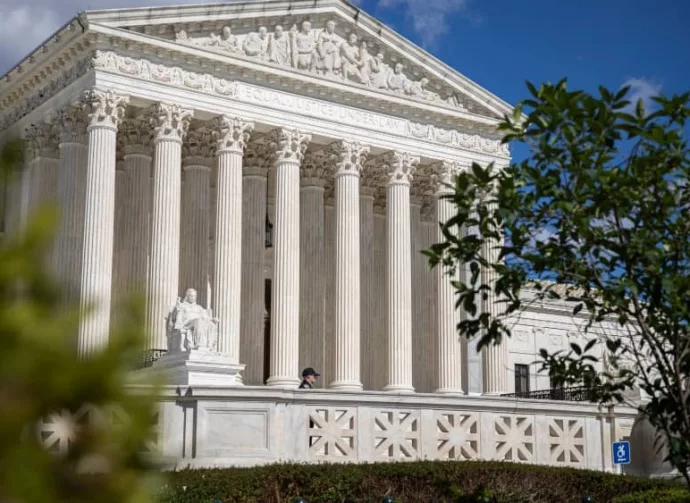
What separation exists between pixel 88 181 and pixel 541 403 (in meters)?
22.8

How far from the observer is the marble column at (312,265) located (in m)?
44.6

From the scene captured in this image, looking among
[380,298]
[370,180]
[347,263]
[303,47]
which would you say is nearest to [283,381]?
[347,263]

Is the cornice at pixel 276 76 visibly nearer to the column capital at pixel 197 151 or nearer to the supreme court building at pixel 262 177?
the supreme court building at pixel 262 177

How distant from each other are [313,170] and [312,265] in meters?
4.46

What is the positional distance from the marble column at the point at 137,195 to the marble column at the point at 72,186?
2560mm

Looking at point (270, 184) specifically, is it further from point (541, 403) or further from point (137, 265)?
point (541, 403)

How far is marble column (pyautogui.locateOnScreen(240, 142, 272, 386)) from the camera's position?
42.9 metres

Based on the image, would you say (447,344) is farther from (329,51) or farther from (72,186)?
(72,186)

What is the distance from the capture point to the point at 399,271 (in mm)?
43812

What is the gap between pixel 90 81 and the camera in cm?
3703

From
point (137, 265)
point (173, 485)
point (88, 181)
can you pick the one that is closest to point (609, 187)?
point (173, 485)

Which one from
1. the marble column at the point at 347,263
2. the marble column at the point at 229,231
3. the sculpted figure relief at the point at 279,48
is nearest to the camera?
the marble column at the point at 229,231

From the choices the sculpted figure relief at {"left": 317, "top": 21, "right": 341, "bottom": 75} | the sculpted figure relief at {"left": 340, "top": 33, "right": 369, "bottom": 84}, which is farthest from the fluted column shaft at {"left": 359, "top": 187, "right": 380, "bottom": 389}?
the sculpted figure relief at {"left": 317, "top": 21, "right": 341, "bottom": 75}

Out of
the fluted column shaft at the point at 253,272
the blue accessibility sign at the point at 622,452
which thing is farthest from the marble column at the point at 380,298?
the blue accessibility sign at the point at 622,452
